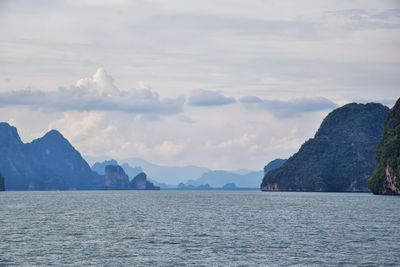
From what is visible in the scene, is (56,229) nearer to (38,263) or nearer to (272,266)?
(38,263)

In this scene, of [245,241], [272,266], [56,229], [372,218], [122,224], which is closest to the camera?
[272,266]

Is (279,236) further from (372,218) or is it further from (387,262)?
(372,218)

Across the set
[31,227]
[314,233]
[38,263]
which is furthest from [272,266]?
[31,227]

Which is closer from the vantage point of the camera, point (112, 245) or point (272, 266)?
point (272, 266)

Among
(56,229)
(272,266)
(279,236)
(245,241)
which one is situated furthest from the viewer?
(56,229)

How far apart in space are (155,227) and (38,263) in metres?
49.0

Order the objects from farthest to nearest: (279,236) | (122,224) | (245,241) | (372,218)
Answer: (372,218) → (122,224) → (279,236) → (245,241)

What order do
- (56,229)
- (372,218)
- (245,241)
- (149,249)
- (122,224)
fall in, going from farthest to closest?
(372,218) < (122,224) < (56,229) < (245,241) < (149,249)

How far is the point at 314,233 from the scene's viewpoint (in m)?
110

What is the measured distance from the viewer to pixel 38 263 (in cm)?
7625

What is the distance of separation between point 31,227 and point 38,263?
46.6 metres

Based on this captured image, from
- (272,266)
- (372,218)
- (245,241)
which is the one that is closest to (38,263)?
(272,266)

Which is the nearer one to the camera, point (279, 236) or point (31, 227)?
point (279, 236)

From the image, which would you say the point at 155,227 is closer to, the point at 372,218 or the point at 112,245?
the point at 112,245
